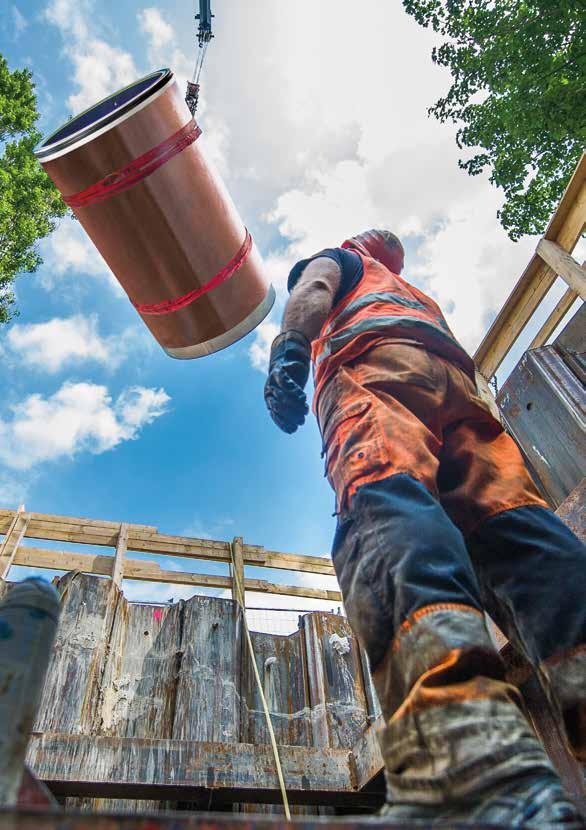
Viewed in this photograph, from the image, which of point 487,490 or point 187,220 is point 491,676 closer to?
point 487,490

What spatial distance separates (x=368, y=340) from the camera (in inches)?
80.4

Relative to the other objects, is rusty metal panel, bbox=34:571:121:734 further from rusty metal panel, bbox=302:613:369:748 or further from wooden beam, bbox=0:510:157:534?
wooden beam, bbox=0:510:157:534

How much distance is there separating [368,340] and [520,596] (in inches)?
37.7

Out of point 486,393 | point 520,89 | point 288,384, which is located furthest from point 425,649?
point 520,89

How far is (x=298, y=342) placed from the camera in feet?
7.10

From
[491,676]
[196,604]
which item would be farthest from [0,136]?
[491,676]

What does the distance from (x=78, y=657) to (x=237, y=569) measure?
315 centimetres

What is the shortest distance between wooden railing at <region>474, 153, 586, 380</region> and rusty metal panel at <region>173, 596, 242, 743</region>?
10.0ft

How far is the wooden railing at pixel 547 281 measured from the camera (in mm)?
4078

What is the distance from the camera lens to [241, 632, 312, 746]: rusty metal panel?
167 inches

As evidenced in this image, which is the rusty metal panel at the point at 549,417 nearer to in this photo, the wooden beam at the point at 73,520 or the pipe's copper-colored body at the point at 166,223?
the pipe's copper-colored body at the point at 166,223

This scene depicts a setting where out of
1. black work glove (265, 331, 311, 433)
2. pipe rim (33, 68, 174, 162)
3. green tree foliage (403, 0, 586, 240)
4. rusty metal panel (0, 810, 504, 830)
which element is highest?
green tree foliage (403, 0, 586, 240)

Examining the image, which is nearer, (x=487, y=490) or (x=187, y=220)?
(x=487, y=490)

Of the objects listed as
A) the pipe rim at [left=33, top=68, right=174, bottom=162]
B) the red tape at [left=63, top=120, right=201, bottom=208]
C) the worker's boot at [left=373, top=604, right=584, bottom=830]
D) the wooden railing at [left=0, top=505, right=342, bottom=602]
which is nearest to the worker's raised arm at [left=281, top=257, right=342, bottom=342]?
the red tape at [left=63, top=120, right=201, bottom=208]
